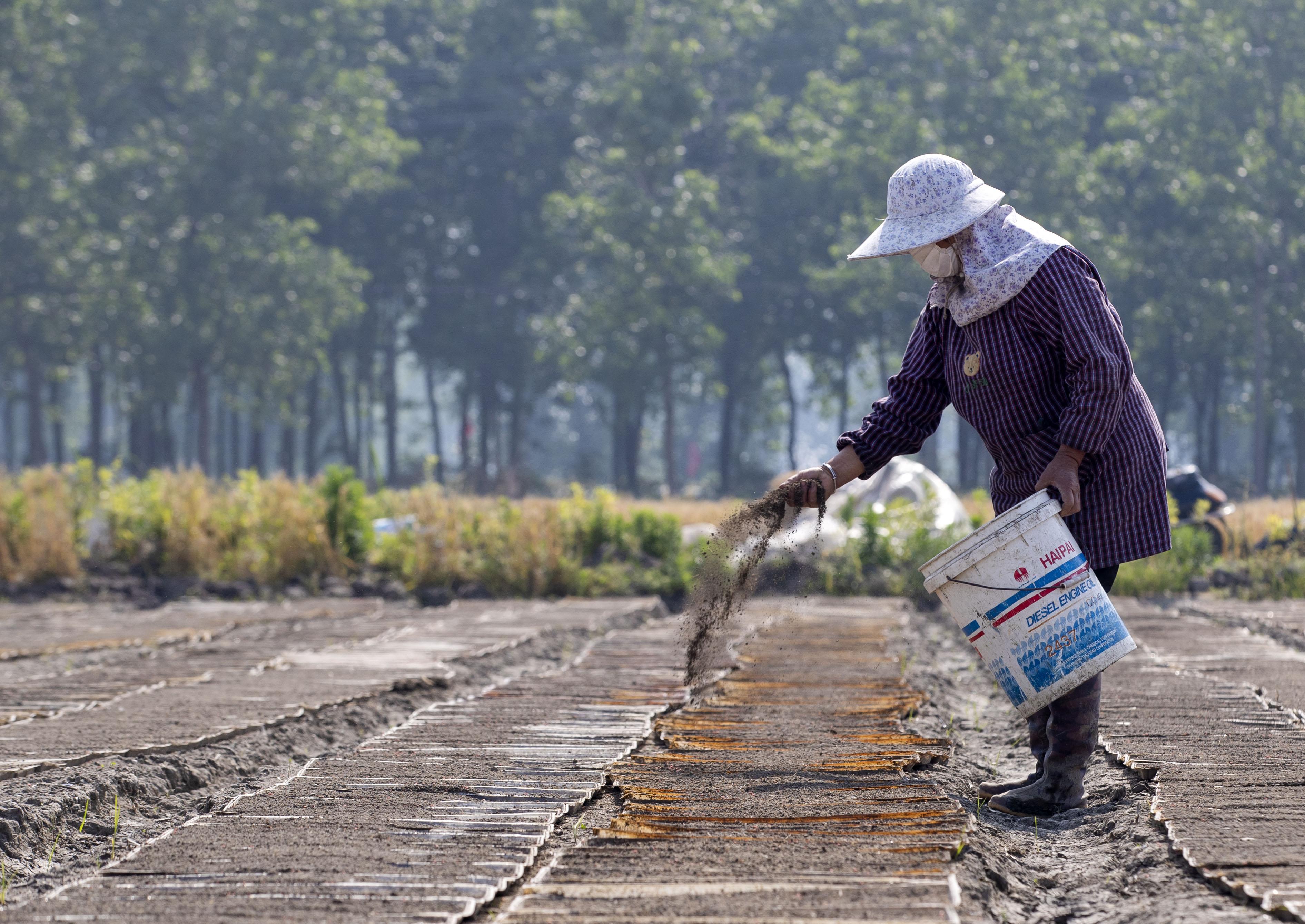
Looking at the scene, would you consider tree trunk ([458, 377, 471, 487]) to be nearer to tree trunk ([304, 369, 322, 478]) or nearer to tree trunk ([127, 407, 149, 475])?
tree trunk ([304, 369, 322, 478])

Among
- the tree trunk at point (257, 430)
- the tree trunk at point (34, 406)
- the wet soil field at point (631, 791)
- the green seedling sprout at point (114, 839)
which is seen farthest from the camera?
the tree trunk at point (257, 430)

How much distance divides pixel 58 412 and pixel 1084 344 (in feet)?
99.3

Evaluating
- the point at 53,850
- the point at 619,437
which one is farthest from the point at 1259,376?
the point at 53,850

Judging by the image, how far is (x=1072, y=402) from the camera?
11.6ft

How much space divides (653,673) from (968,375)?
98.9 inches

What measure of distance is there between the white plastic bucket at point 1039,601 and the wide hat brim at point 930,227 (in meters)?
0.70

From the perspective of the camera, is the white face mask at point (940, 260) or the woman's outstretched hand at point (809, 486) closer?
the white face mask at point (940, 260)

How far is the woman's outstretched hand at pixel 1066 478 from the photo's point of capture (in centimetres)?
353

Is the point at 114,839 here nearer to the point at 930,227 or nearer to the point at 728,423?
the point at 930,227

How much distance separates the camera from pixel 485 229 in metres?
36.5

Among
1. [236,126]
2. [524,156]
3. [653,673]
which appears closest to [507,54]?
[524,156]

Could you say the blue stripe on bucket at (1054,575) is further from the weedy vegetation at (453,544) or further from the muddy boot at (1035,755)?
the weedy vegetation at (453,544)

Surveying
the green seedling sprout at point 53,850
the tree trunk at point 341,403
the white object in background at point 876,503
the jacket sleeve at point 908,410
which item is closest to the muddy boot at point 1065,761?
the jacket sleeve at point 908,410

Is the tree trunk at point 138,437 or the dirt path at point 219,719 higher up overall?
the tree trunk at point 138,437
